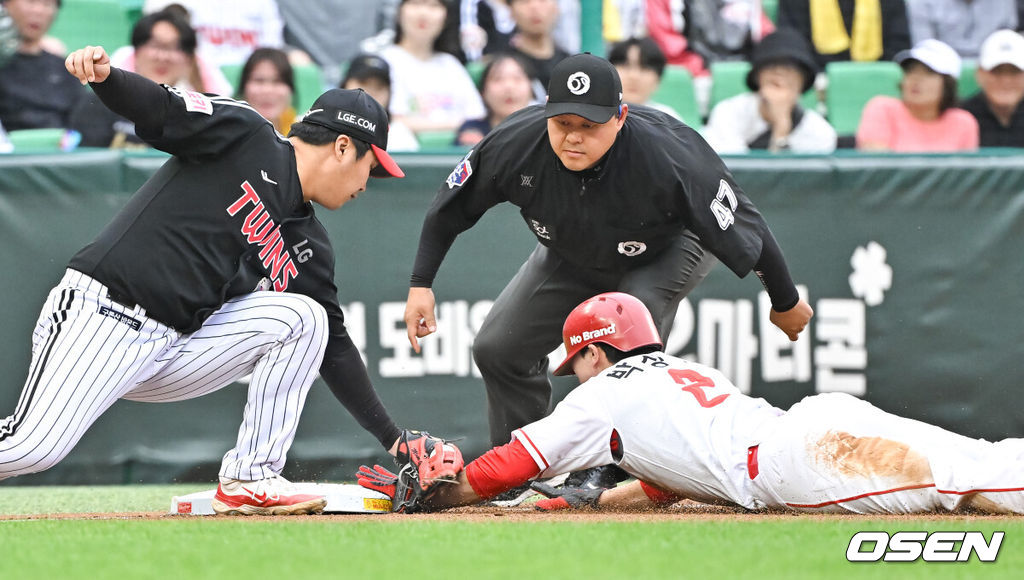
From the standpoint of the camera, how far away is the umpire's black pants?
17.5 ft

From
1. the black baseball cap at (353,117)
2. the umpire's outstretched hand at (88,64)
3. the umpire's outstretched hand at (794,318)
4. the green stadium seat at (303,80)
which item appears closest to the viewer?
the umpire's outstretched hand at (88,64)

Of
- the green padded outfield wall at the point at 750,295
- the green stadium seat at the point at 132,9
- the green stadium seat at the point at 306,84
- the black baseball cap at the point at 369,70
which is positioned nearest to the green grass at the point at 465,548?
the green padded outfield wall at the point at 750,295

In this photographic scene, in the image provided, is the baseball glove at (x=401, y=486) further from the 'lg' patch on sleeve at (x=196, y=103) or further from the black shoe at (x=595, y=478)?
the 'lg' patch on sleeve at (x=196, y=103)

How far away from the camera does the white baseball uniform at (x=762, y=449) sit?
4328 mm

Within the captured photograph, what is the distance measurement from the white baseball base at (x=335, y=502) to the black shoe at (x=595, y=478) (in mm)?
812

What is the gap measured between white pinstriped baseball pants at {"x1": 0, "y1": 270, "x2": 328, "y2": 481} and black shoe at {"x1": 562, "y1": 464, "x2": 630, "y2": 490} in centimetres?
123

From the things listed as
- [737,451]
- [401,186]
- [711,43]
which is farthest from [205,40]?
[737,451]

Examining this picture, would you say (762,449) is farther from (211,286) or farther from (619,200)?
(211,286)

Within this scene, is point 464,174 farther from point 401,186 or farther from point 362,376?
point 401,186

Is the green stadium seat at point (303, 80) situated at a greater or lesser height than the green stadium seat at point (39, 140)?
greater

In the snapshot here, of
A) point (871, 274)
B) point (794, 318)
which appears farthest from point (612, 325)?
point (871, 274)

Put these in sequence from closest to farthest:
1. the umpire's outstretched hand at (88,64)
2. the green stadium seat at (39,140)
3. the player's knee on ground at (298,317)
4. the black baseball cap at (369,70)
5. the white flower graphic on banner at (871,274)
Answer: the umpire's outstretched hand at (88,64) → the player's knee on ground at (298,317) → the white flower graphic on banner at (871,274) → the green stadium seat at (39,140) → the black baseball cap at (369,70)

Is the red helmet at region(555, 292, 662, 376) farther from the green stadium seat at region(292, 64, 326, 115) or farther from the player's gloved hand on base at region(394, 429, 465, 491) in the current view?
the green stadium seat at region(292, 64, 326, 115)

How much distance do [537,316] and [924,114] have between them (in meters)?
4.25
